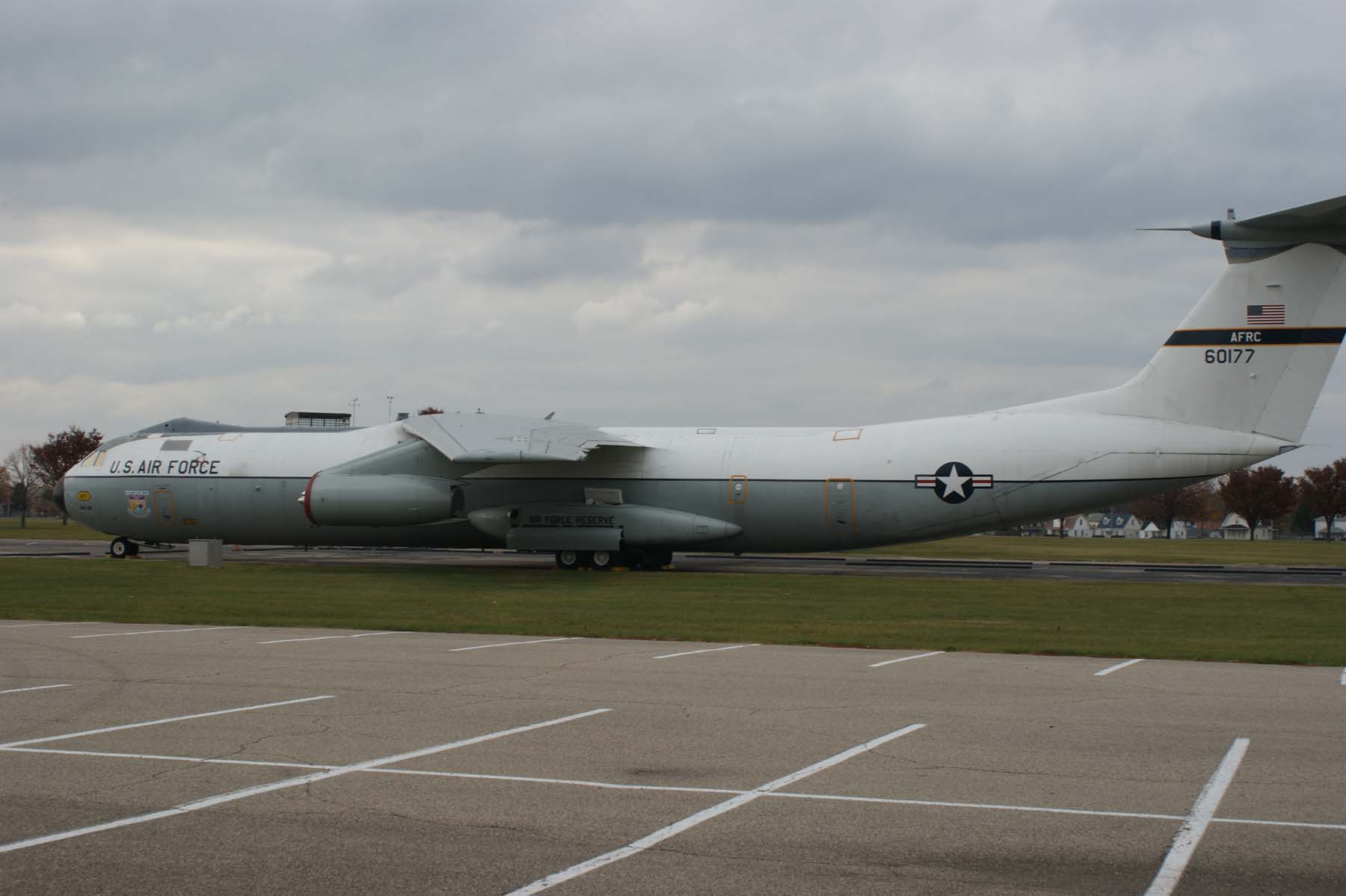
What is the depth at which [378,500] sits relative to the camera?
30.2m

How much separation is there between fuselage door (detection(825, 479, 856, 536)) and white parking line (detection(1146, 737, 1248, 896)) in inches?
837

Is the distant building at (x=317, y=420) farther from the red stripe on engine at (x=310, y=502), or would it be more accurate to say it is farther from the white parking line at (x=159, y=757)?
the white parking line at (x=159, y=757)

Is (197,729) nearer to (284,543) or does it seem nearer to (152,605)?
(152,605)

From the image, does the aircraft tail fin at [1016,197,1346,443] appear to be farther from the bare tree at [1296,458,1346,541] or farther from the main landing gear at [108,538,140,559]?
the bare tree at [1296,458,1346,541]

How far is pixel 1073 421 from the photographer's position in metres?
29.0

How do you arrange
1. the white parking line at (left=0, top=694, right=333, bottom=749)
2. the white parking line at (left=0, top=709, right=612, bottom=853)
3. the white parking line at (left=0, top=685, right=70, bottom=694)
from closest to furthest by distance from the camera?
the white parking line at (left=0, top=709, right=612, bottom=853), the white parking line at (left=0, top=694, right=333, bottom=749), the white parking line at (left=0, top=685, right=70, bottom=694)

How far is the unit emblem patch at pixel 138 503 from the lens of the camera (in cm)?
3541

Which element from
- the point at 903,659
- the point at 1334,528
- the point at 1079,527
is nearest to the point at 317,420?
the point at 903,659

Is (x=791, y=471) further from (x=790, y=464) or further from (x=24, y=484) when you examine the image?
(x=24, y=484)

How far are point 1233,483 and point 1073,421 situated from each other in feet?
291

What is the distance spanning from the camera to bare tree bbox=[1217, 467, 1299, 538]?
341 feet

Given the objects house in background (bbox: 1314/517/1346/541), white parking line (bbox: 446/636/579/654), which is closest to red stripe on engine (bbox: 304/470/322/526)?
white parking line (bbox: 446/636/579/654)

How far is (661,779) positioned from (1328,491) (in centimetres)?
10825

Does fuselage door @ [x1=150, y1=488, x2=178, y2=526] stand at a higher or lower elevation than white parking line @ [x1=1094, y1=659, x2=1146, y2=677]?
higher
